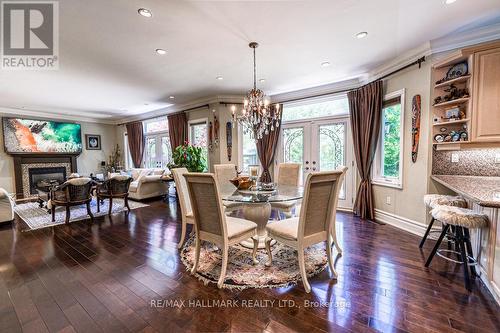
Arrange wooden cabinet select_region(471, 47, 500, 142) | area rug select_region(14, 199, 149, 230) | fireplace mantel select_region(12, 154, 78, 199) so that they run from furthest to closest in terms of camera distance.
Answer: fireplace mantel select_region(12, 154, 78, 199)
area rug select_region(14, 199, 149, 230)
wooden cabinet select_region(471, 47, 500, 142)

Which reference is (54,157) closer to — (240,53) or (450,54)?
(240,53)

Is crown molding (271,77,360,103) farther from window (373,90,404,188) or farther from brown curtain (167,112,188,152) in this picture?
brown curtain (167,112,188,152)

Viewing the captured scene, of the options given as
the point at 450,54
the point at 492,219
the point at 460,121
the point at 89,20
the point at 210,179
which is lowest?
the point at 492,219

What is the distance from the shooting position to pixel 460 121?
107 inches

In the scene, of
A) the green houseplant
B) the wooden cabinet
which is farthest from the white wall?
the wooden cabinet

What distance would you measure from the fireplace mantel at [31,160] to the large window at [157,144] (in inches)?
98.6

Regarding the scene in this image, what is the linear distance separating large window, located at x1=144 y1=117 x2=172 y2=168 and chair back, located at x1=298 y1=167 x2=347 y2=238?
6027 millimetres

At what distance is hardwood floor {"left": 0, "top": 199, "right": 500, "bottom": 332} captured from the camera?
161 cm

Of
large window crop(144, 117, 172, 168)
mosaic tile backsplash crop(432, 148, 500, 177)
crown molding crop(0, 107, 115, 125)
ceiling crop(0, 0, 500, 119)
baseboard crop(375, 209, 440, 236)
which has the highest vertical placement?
ceiling crop(0, 0, 500, 119)

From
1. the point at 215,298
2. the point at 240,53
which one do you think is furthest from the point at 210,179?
the point at 240,53

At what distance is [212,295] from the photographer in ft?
6.40

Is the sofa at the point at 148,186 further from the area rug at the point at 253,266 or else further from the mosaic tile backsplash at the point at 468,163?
the mosaic tile backsplash at the point at 468,163

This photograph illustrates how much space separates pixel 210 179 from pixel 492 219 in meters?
2.56

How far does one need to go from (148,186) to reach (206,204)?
14.7 feet
